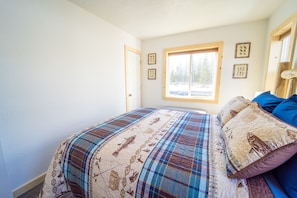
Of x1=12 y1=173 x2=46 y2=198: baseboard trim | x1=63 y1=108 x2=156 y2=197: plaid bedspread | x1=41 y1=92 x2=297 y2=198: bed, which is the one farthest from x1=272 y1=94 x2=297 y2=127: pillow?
x1=12 y1=173 x2=46 y2=198: baseboard trim

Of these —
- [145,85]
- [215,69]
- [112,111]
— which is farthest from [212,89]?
[112,111]

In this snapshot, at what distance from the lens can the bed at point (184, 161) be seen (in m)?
0.68

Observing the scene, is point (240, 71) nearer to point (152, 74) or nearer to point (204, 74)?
point (204, 74)

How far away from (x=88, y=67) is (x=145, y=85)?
1847mm

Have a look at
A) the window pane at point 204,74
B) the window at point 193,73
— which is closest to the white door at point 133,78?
the window at point 193,73

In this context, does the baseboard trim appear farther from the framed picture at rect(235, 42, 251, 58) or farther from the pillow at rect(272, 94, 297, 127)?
the framed picture at rect(235, 42, 251, 58)

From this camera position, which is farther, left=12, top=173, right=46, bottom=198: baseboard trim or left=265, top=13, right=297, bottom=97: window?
left=265, top=13, right=297, bottom=97: window

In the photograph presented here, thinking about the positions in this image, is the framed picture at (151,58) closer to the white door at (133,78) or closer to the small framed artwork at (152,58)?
the small framed artwork at (152,58)

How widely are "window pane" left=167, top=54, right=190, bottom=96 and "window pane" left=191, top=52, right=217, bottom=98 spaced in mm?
176

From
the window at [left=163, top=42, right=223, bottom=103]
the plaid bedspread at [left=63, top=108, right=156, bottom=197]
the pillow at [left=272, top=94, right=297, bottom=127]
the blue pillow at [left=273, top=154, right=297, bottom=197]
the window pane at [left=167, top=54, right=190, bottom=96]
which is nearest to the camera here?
the blue pillow at [left=273, top=154, right=297, bottom=197]

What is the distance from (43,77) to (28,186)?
54.3 inches

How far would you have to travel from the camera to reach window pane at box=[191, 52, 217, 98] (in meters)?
3.06

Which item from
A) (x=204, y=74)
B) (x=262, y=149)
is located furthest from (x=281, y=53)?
(x=262, y=149)

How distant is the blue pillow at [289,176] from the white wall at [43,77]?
234cm
